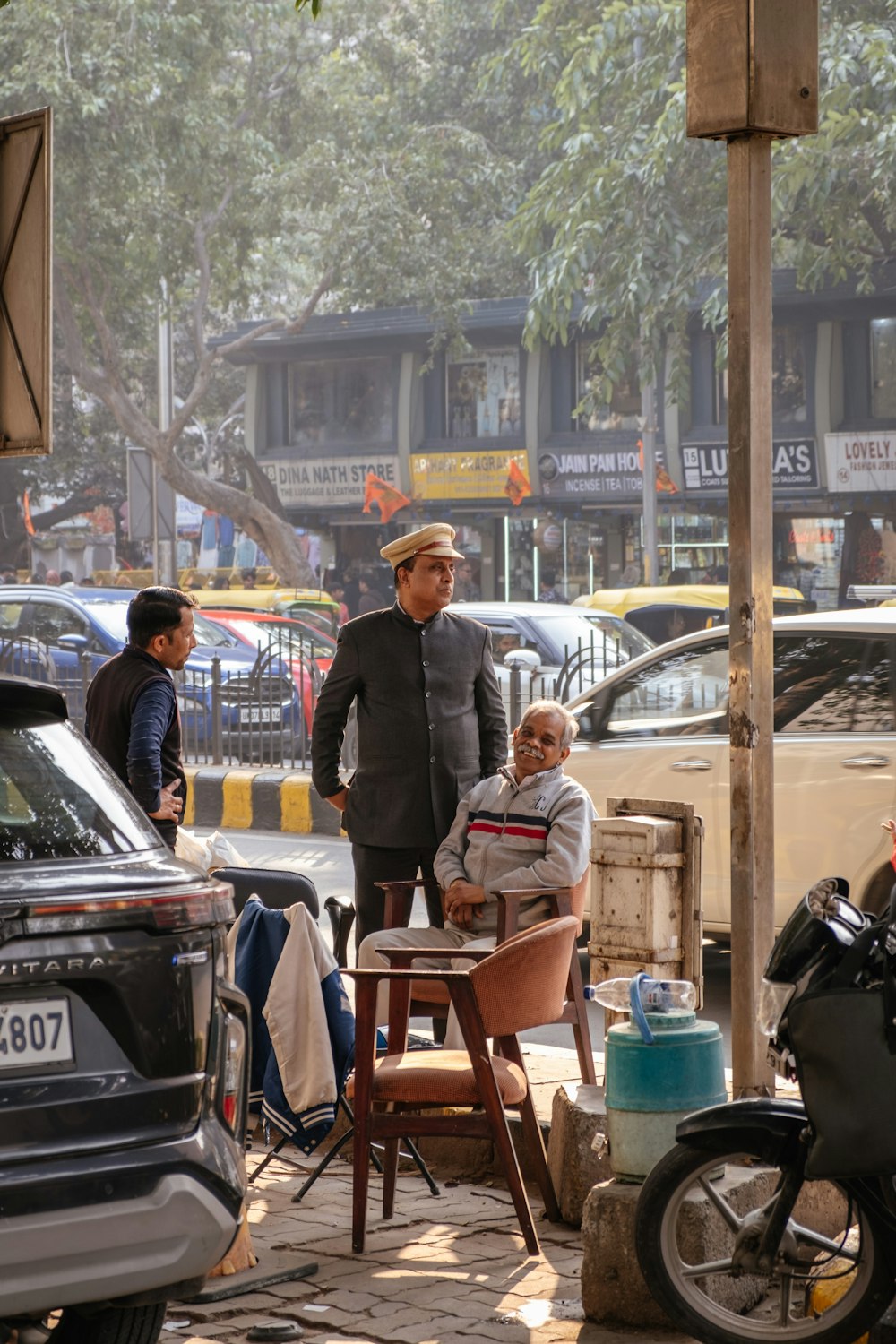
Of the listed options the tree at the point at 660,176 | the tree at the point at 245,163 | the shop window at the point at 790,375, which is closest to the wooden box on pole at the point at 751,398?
the tree at the point at 660,176

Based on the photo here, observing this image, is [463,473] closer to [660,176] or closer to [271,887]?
[660,176]

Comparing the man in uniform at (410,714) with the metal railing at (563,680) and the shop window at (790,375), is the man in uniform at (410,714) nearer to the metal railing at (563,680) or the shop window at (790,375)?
the metal railing at (563,680)

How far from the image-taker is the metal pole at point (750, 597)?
4379mm

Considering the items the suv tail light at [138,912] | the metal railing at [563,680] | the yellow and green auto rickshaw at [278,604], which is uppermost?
the yellow and green auto rickshaw at [278,604]

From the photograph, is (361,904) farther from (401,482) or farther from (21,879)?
(401,482)

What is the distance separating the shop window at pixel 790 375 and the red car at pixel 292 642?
11.2 meters

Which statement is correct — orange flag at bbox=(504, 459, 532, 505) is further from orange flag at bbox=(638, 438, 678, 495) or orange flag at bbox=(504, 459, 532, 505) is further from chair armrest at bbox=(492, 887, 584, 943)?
chair armrest at bbox=(492, 887, 584, 943)

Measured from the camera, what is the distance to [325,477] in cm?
3409

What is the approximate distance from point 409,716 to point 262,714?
27.8 ft

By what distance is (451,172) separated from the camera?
3103cm

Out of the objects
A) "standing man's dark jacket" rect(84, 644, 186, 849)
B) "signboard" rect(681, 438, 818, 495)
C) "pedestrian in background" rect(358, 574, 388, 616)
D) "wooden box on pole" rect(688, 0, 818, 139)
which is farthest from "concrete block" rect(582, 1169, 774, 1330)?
"signboard" rect(681, 438, 818, 495)

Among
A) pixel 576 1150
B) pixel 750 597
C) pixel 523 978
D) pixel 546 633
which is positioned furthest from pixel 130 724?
pixel 546 633

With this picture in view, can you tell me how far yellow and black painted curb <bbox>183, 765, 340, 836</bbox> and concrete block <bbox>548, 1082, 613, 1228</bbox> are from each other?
854 centimetres

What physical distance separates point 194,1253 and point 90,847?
0.75 m
